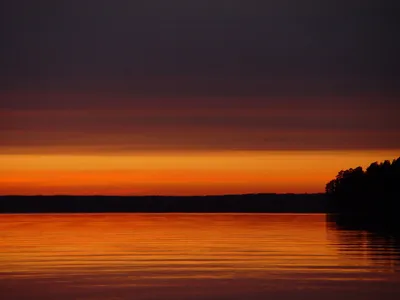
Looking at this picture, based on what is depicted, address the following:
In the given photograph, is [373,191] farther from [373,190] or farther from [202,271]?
[202,271]

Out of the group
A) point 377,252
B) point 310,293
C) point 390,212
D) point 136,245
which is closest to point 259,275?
point 310,293

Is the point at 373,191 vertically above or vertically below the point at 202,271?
above

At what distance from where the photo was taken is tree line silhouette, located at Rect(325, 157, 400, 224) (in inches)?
6811

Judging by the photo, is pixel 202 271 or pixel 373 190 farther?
pixel 373 190

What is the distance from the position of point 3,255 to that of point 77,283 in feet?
54.8

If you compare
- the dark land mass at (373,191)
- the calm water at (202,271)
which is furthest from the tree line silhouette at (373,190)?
the calm water at (202,271)

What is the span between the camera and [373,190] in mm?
179875

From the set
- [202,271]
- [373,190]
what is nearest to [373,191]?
[373,190]

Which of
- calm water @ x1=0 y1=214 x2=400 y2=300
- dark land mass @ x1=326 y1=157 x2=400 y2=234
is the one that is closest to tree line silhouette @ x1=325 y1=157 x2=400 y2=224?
dark land mass @ x1=326 y1=157 x2=400 y2=234

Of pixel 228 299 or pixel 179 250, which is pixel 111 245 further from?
pixel 228 299

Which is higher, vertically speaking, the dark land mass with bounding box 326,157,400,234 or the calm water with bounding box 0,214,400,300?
the dark land mass with bounding box 326,157,400,234

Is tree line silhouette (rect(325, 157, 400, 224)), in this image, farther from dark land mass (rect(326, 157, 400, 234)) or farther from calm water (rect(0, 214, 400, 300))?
calm water (rect(0, 214, 400, 300))

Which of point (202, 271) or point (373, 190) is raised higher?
point (373, 190)

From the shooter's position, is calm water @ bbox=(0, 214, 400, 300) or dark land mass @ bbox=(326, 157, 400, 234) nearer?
calm water @ bbox=(0, 214, 400, 300)
